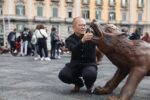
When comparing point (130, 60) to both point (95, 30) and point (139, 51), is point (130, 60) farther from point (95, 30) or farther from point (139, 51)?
point (95, 30)

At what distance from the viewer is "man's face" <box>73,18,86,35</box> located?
595 centimetres

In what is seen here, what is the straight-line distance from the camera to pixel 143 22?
68.2 metres

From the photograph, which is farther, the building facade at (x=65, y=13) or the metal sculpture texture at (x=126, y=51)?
the building facade at (x=65, y=13)

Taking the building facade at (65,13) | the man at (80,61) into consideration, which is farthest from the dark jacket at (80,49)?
the building facade at (65,13)

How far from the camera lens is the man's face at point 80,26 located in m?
5.95

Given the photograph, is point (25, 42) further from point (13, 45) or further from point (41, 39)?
point (41, 39)

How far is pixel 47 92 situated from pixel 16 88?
0.70m

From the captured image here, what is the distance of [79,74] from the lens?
20.2 feet

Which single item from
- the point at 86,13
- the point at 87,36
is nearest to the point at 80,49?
the point at 87,36

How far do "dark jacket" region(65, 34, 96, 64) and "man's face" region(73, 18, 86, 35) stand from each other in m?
0.11

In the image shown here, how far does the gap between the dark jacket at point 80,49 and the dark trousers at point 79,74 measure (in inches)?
4.8

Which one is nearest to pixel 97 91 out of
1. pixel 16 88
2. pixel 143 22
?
pixel 16 88

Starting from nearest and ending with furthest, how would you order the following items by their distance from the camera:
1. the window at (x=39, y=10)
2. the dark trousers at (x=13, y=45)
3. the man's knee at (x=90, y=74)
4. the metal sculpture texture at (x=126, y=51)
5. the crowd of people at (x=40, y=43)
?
the metal sculpture texture at (x=126, y=51) → the man's knee at (x=90, y=74) → the crowd of people at (x=40, y=43) → the dark trousers at (x=13, y=45) → the window at (x=39, y=10)

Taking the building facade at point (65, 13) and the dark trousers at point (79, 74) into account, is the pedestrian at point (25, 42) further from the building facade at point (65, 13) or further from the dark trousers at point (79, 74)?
the building facade at point (65, 13)
